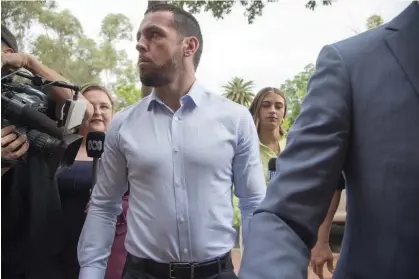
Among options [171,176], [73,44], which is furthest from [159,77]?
[73,44]

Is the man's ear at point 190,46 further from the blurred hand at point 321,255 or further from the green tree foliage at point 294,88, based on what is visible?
the blurred hand at point 321,255

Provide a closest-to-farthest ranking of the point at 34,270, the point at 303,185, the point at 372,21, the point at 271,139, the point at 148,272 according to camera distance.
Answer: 1. the point at 303,185
2. the point at 148,272
3. the point at 34,270
4. the point at 372,21
5. the point at 271,139

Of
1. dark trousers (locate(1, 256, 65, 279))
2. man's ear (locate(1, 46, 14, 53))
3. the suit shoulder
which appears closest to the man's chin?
man's ear (locate(1, 46, 14, 53))

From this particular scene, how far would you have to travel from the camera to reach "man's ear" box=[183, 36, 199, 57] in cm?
139

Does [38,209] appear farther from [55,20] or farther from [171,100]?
[55,20]

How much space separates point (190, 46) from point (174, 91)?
6.5 inches

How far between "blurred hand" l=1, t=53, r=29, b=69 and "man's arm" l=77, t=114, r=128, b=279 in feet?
1.00

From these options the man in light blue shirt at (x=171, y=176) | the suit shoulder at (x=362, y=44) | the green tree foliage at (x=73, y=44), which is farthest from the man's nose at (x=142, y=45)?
the suit shoulder at (x=362, y=44)

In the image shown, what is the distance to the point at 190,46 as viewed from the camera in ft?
4.62

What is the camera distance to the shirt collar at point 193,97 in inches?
50.5

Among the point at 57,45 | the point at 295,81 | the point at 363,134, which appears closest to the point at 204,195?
the point at 363,134

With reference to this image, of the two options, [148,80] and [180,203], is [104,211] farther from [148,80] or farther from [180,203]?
[148,80]

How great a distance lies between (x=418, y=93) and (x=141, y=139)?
2.63ft

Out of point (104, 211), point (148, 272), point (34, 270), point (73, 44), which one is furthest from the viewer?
point (73, 44)
